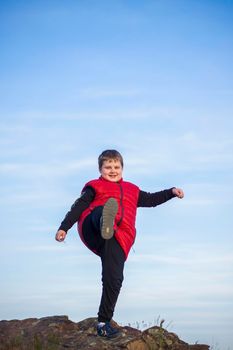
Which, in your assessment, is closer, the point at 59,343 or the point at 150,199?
the point at 59,343

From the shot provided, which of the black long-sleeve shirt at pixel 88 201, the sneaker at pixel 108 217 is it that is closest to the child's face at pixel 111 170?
the black long-sleeve shirt at pixel 88 201

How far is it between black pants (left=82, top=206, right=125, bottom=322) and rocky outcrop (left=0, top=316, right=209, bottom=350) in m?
0.39

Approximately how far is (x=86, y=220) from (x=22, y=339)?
2025mm

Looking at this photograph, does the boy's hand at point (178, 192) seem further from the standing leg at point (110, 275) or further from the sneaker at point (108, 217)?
the sneaker at point (108, 217)

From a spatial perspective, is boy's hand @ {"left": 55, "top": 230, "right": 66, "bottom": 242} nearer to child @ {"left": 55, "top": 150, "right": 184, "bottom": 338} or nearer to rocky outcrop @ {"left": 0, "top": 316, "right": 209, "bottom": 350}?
child @ {"left": 55, "top": 150, "right": 184, "bottom": 338}

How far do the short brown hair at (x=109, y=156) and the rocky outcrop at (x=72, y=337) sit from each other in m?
2.49

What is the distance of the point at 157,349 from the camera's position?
873cm

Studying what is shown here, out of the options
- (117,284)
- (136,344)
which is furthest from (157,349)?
(117,284)

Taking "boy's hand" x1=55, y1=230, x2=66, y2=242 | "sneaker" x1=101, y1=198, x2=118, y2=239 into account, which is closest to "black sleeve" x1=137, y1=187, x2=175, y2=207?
"sneaker" x1=101, y1=198, x2=118, y2=239

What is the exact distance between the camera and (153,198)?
373 inches

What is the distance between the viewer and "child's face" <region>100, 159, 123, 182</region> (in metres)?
8.92

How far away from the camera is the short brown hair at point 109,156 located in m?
8.94

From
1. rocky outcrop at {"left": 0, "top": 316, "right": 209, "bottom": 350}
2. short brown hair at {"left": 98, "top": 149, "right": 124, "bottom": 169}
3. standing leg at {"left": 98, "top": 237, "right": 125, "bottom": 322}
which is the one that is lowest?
rocky outcrop at {"left": 0, "top": 316, "right": 209, "bottom": 350}

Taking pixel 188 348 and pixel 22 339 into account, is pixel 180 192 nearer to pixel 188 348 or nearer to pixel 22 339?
pixel 188 348
